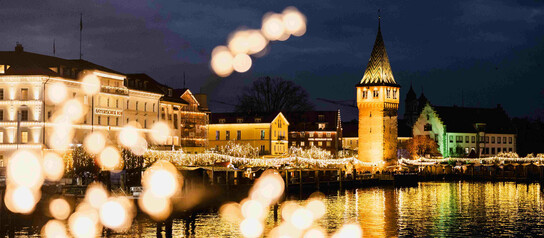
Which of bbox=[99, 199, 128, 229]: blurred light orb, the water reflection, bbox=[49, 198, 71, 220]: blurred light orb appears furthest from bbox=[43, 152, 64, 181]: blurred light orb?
the water reflection

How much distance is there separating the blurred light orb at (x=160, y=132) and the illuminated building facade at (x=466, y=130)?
60.3m

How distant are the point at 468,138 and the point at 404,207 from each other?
8238 centimetres

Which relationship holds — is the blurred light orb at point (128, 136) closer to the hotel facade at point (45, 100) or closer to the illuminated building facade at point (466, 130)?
the hotel facade at point (45, 100)

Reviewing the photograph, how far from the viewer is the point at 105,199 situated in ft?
184

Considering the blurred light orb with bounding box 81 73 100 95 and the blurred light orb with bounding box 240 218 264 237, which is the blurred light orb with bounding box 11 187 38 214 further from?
the blurred light orb with bounding box 81 73 100 95

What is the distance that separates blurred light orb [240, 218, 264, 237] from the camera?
45594 mm

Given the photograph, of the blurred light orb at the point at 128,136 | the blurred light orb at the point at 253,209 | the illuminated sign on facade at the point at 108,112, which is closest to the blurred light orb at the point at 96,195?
the blurred light orb at the point at 253,209

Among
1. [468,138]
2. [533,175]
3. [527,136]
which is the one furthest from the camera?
[527,136]

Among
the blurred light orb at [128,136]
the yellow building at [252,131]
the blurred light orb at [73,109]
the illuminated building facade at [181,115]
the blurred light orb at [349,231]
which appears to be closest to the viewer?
the blurred light orb at [349,231]

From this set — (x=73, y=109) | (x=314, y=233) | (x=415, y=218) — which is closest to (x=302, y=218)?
(x=314, y=233)

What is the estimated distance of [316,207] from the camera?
62562 millimetres

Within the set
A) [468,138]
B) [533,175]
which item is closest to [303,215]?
[533,175]

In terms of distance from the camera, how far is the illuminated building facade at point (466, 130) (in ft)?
462

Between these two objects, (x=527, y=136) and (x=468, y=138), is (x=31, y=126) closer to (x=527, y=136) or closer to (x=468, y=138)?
(x=468, y=138)
